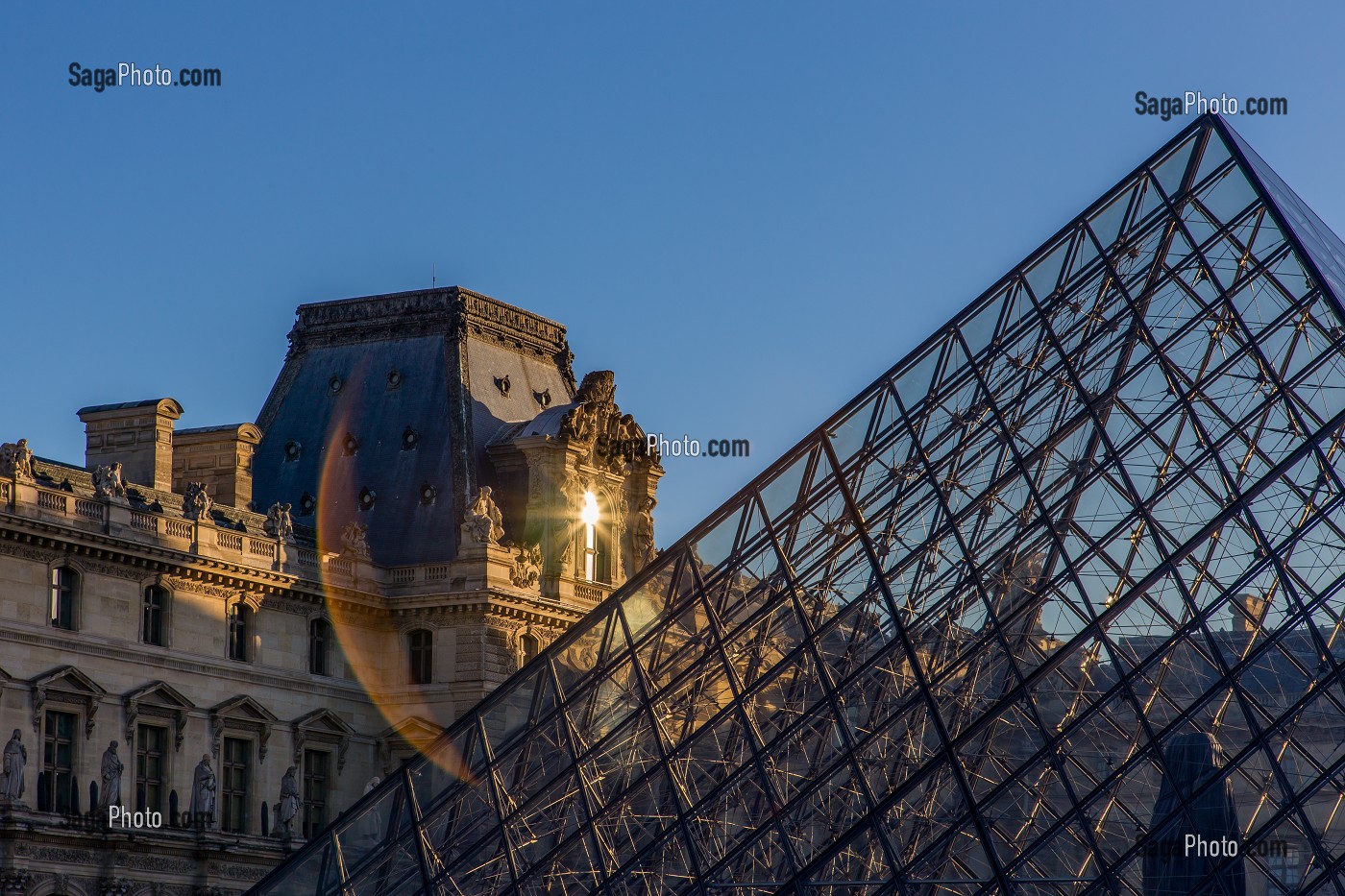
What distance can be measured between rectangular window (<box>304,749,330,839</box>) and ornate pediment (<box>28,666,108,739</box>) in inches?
257

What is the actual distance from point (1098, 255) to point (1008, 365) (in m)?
1.89

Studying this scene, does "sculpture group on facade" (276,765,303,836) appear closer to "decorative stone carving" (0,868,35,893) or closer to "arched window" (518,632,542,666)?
"arched window" (518,632,542,666)

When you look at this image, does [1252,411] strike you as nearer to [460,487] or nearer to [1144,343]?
[1144,343]

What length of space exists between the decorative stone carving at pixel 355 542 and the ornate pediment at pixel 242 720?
4.63 metres

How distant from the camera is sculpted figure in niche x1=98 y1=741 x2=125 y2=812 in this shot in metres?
45.4

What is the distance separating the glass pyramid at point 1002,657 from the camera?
27719 millimetres

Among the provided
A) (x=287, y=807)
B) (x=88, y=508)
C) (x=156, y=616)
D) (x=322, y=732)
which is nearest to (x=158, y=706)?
(x=156, y=616)

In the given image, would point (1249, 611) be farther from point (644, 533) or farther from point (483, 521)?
point (644, 533)

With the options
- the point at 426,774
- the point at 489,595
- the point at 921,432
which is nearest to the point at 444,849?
the point at 426,774

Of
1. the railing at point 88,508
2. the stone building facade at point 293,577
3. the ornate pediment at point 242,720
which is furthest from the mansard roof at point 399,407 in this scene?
the railing at point 88,508

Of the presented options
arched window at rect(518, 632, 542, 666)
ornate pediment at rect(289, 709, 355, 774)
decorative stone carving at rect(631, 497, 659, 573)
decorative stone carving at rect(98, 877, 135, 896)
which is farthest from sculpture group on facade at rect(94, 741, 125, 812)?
decorative stone carving at rect(631, 497, 659, 573)

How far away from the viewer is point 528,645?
55.8 metres

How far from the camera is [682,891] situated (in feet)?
94.8

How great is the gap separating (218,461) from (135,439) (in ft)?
11.8
